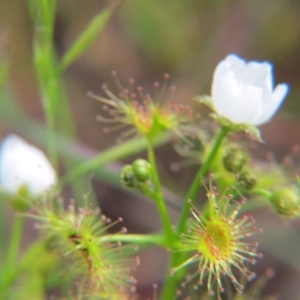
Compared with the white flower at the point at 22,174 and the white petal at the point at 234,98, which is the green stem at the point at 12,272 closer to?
the white flower at the point at 22,174

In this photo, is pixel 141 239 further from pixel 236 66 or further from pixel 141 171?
pixel 236 66

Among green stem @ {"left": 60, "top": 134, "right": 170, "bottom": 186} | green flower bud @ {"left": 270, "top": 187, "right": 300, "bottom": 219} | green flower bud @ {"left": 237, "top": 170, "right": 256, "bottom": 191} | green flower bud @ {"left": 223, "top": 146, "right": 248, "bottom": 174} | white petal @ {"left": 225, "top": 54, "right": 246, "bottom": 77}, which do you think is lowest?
green flower bud @ {"left": 270, "top": 187, "right": 300, "bottom": 219}

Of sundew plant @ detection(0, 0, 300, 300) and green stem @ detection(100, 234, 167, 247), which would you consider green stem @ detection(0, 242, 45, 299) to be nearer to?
sundew plant @ detection(0, 0, 300, 300)

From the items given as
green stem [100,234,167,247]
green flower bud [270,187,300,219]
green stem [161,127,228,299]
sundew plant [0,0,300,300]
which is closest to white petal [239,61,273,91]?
sundew plant [0,0,300,300]

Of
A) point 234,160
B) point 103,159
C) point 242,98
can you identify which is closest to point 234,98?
point 242,98

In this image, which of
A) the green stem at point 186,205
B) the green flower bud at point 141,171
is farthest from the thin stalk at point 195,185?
the green flower bud at point 141,171

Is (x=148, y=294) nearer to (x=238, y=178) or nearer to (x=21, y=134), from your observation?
(x=21, y=134)
